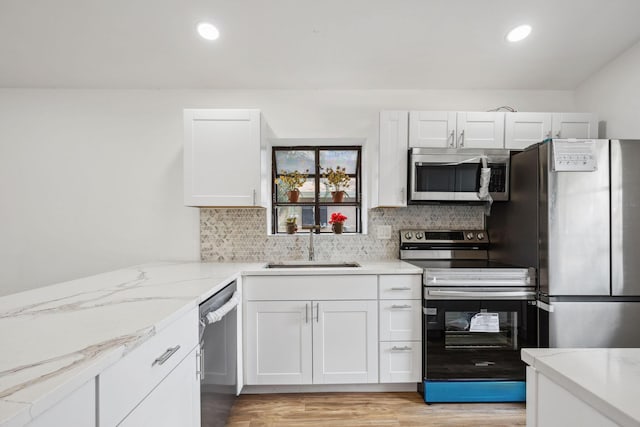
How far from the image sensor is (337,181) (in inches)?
116

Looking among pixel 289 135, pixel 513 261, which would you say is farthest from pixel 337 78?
pixel 513 261

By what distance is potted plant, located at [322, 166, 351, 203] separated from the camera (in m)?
2.95

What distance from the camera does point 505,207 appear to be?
251 cm

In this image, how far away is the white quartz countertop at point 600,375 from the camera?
57 cm

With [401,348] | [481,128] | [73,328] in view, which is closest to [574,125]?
[481,128]

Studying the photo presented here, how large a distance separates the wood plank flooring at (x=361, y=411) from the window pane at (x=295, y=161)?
A: 5.99 ft

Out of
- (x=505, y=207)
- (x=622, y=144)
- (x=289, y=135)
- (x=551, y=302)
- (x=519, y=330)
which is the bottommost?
(x=519, y=330)

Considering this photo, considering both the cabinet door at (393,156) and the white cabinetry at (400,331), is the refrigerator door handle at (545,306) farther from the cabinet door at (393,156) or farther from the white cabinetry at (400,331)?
the cabinet door at (393,156)

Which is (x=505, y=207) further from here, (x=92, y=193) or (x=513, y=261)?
(x=92, y=193)

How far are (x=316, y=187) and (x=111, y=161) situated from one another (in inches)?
69.1

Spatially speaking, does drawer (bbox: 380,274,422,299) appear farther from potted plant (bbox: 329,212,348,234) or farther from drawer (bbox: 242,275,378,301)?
potted plant (bbox: 329,212,348,234)

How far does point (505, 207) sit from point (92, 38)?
3233 mm

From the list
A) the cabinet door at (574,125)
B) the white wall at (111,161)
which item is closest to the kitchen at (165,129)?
the white wall at (111,161)

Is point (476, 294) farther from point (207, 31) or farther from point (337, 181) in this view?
point (207, 31)
